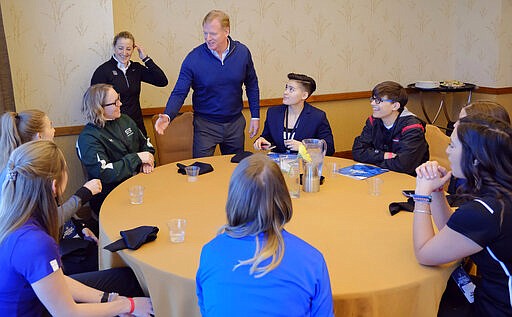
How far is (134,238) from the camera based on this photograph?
1914 millimetres

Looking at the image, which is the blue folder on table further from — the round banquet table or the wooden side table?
the wooden side table

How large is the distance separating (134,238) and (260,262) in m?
0.76

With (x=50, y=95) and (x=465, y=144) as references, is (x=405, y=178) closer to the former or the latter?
(x=465, y=144)

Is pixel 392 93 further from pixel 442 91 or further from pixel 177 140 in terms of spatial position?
pixel 442 91

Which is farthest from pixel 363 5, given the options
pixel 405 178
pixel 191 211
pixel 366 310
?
pixel 366 310

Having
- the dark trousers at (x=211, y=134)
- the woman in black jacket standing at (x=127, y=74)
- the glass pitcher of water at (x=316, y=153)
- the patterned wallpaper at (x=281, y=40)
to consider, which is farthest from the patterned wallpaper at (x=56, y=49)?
the glass pitcher of water at (x=316, y=153)

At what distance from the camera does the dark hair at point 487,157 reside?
164 cm

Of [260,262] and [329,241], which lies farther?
[329,241]

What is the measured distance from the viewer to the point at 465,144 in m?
1.70

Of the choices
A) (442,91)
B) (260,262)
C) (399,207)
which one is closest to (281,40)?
(442,91)

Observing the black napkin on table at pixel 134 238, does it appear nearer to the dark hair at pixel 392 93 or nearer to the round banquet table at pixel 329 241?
the round banquet table at pixel 329 241

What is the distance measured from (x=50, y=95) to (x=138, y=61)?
2.76 feet

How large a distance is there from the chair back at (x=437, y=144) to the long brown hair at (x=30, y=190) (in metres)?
2.44

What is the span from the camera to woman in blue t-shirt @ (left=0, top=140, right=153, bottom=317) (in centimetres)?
157
